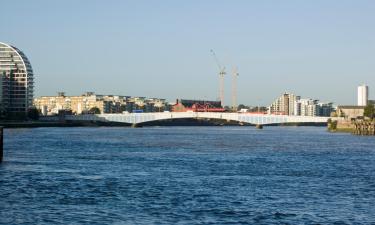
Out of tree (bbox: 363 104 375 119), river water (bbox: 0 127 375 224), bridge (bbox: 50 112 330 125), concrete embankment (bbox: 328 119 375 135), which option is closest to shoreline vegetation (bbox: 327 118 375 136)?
concrete embankment (bbox: 328 119 375 135)

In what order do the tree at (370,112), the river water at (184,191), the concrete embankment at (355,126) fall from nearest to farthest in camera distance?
1. the river water at (184,191)
2. the concrete embankment at (355,126)
3. the tree at (370,112)

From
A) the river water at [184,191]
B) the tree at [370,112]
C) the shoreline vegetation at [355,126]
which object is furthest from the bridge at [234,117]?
the river water at [184,191]

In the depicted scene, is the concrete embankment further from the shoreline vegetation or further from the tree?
the tree

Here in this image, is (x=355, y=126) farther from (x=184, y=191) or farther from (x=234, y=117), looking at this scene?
(x=184, y=191)

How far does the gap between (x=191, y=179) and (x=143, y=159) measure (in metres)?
18.4

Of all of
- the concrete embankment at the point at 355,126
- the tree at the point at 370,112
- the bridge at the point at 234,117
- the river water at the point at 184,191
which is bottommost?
the river water at the point at 184,191

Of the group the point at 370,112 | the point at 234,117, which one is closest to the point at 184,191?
the point at 370,112

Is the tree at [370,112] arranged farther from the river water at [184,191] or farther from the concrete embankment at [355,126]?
the river water at [184,191]

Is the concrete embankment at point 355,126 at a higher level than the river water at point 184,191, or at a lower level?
higher

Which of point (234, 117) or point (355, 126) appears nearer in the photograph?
point (355, 126)

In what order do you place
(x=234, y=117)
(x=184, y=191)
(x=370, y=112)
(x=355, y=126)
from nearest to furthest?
1. (x=184, y=191)
2. (x=355, y=126)
3. (x=370, y=112)
4. (x=234, y=117)

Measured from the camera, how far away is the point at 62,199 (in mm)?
34438

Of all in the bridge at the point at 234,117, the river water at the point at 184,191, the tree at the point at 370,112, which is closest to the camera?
the river water at the point at 184,191

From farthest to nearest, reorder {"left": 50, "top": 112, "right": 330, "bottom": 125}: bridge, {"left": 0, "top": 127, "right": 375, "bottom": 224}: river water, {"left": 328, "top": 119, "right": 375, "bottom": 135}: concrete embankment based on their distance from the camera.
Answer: {"left": 50, "top": 112, "right": 330, "bottom": 125}: bridge → {"left": 328, "top": 119, "right": 375, "bottom": 135}: concrete embankment → {"left": 0, "top": 127, "right": 375, "bottom": 224}: river water
